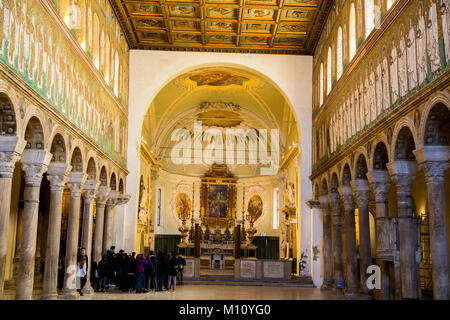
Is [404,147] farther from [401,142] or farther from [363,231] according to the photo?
[363,231]

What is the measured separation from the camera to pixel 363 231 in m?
16.6

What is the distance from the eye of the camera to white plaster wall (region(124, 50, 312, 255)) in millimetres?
24953

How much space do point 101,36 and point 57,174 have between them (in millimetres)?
6633

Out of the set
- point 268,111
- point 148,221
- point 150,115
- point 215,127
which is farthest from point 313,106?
point 215,127

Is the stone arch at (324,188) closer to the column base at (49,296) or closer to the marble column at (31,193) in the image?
the column base at (49,296)

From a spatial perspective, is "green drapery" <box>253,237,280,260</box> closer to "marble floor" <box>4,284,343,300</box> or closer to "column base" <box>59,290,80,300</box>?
"marble floor" <box>4,284,343,300</box>

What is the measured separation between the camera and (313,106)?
25109mm

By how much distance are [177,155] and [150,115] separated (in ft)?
29.5

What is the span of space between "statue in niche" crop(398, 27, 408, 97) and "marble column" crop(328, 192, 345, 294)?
28.8ft

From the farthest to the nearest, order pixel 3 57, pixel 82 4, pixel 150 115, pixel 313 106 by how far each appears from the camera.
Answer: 1. pixel 150 115
2. pixel 313 106
3. pixel 82 4
4. pixel 3 57

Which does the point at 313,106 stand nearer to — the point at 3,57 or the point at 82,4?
the point at 82,4

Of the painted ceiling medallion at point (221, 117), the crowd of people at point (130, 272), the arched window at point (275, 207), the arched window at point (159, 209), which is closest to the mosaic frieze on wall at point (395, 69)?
the crowd of people at point (130, 272)

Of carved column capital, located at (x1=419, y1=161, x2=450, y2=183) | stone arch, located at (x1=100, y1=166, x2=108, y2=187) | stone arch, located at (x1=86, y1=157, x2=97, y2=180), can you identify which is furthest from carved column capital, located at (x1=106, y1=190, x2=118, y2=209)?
carved column capital, located at (x1=419, y1=161, x2=450, y2=183)

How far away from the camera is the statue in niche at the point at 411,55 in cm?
1184
